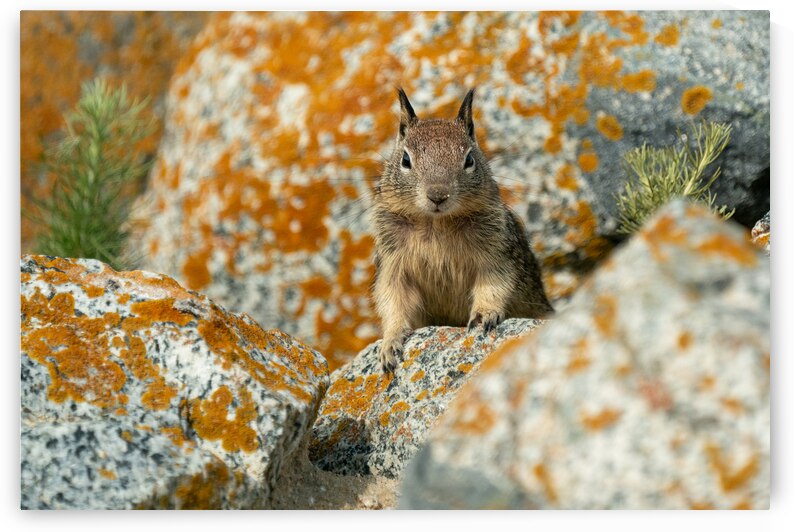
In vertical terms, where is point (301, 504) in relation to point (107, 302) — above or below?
below

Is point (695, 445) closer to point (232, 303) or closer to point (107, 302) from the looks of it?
point (107, 302)

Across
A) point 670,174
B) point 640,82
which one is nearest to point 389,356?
point 670,174

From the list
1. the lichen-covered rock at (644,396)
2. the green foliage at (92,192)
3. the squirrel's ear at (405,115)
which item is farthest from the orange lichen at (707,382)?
the green foliage at (92,192)

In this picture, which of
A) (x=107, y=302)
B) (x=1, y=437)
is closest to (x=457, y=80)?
(x=107, y=302)

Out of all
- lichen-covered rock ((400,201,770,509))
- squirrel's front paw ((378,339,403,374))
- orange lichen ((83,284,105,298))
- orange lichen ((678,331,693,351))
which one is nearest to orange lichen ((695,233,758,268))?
lichen-covered rock ((400,201,770,509))

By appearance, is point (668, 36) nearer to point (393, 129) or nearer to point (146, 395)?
point (393, 129)

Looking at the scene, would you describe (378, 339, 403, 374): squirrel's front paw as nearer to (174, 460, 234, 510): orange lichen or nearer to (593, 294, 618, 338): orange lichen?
(174, 460, 234, 510): orange lichen

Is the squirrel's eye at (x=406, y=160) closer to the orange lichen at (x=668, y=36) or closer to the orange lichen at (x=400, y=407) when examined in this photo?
the orange lichen at (x=400, y=407)
